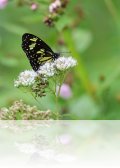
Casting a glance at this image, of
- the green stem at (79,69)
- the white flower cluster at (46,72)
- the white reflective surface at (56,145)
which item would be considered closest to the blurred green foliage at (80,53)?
the green stem at (79,69)

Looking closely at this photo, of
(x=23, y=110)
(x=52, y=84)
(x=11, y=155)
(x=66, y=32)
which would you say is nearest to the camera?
(x=11, y=155)

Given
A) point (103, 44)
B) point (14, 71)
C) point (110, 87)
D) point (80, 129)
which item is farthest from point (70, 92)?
point (103, 44)

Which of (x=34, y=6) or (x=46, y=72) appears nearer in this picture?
(x=46, y=72)

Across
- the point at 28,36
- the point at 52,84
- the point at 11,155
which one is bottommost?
the point at 11,155

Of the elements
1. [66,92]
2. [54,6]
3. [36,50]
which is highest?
[54,6]

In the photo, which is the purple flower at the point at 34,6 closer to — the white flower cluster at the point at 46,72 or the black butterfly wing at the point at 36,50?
the black butterfly wing at the point at 36,50

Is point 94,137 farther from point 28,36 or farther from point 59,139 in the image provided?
point 28,36

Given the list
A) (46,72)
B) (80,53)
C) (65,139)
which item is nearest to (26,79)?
(46,72)

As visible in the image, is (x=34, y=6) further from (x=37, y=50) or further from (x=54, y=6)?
(x=37, y=50)
